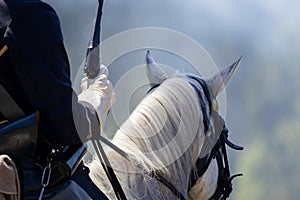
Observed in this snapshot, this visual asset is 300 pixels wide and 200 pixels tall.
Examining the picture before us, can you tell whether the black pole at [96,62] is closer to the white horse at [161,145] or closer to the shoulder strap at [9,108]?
the white horse at [161,145]

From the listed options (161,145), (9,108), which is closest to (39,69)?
(9,108)

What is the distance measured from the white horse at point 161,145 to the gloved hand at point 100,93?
394 millimetres

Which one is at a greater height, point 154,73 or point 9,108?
point 9,108

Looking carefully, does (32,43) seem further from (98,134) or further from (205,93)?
(205,93)

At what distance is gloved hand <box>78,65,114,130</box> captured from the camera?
435cm

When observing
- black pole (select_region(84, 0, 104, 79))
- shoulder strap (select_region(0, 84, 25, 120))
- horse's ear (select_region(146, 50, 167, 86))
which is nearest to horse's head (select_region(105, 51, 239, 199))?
horse's ear (select_region(146, 50, 167, 86))

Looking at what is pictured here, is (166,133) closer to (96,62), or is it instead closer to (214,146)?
(96,62)

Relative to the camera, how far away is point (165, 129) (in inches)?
204

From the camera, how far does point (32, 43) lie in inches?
133

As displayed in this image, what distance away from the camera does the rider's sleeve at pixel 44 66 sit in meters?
3.36

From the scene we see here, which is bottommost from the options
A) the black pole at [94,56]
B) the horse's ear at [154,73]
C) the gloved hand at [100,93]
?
the horse's ear at [154,73]

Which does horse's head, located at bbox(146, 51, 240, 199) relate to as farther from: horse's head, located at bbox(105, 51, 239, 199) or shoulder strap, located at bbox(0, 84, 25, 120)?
shoulder strap, located at bbox(0, 84, 25, 120)

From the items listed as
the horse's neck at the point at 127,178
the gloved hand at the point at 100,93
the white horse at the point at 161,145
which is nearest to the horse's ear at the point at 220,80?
the white horse at the point at 161,145

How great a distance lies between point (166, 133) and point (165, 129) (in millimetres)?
30
